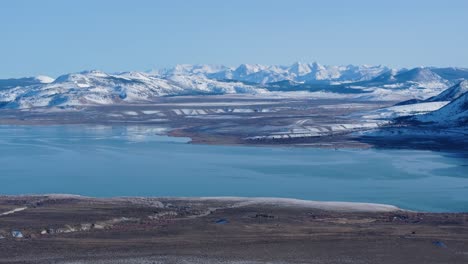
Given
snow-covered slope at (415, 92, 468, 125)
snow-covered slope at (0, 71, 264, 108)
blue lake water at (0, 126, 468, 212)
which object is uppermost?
snow-covered slope at (0, 71, 264, 108)

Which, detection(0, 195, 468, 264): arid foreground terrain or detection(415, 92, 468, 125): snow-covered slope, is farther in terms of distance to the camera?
detection(415, 92, 468, 125): snow-covered slope

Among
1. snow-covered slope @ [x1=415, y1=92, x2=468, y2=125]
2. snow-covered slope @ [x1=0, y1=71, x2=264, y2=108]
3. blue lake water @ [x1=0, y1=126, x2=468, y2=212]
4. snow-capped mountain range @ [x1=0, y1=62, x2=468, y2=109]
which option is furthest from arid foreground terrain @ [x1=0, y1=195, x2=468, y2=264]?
snow-covered slope @ [x1=0, y1=71, x2=264, y2=108]

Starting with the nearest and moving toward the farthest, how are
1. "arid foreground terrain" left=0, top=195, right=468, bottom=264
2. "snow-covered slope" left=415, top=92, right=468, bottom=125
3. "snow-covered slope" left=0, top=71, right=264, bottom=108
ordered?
1. "arid foreground terrain" left=0, top=195, right=468, bottom=264
2. "snow-covered slope" left=415, top=92, right=468, bottom=125
3. "snow-covered slope" left=0, top=71, right=264, bottom=108

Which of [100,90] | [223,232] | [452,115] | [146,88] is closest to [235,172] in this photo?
[223,232]

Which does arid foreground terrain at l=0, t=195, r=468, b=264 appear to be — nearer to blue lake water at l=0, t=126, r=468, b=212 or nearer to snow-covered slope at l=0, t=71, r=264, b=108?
blue lake water at l=0, t=126, r=468, b=212

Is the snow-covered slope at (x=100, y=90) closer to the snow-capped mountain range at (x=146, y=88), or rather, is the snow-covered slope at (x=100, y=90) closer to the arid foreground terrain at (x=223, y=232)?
the snow-capped mountain range at (x=146, y=88)

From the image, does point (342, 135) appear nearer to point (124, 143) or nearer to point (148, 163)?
point (124, 143)

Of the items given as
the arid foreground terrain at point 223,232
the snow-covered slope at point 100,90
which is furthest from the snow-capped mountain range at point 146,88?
the arid foreground terrain at point 223,232
